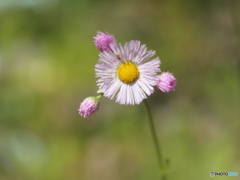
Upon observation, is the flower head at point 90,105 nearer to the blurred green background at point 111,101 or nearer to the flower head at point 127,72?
the flower head at point 127,72

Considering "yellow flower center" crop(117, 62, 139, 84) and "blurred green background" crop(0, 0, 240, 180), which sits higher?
"blurred green background" crop(0, 0, 240, 180)

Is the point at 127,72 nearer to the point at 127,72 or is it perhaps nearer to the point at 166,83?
the point at 127,72

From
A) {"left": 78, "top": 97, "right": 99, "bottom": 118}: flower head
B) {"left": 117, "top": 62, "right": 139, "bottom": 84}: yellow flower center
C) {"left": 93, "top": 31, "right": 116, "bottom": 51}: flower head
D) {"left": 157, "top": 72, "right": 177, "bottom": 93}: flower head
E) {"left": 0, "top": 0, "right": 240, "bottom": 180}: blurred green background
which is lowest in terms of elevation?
{"left": 78, "top": 97, "right": 99, "bottom": 118}: flower head

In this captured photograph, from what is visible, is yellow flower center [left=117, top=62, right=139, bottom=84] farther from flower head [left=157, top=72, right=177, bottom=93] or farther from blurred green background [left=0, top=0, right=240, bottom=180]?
blurred green background [left=0, top=0, right=240, bottom=180]

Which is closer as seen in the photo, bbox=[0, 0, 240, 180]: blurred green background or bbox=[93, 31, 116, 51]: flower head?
bbox=[93, 31, 116, 51]: flower head

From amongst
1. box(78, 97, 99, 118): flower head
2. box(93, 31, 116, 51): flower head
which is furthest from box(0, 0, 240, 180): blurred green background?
box(93, 31, 116, 51): flower head

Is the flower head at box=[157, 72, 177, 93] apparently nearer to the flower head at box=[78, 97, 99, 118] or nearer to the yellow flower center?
the yellow flower center

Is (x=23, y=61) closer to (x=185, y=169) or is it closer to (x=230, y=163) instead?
(x=185, y=169)

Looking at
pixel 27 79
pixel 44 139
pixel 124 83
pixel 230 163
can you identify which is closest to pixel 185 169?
pixel 230 163
